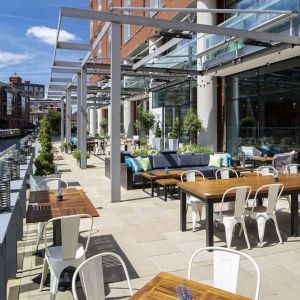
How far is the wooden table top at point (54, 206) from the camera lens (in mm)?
4184

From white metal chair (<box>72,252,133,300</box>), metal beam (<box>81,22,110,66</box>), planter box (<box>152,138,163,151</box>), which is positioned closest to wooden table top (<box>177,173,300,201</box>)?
white metal chair (<box>72,252,133,300</box>)

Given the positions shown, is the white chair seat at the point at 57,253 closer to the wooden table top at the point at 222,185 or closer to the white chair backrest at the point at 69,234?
the white chair backrest at the point at 69,234

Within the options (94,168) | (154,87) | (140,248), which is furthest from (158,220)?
(154,87)

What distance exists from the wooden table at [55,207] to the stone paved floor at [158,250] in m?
0.78

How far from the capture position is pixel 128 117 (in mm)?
33469

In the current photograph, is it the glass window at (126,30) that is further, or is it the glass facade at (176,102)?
the glass window at (126,30)

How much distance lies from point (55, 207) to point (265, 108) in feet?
38.7

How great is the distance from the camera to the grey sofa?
33.5ft

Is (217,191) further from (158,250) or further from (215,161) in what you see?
(215,161)

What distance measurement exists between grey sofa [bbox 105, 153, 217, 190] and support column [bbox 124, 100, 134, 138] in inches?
842

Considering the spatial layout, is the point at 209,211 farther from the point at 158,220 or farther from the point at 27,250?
the point at 27,250

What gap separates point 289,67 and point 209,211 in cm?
979

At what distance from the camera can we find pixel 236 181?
6410mm

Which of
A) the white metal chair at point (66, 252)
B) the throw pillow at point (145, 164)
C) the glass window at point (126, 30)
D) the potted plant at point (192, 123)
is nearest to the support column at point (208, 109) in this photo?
the potted plant at point (192, 123)
